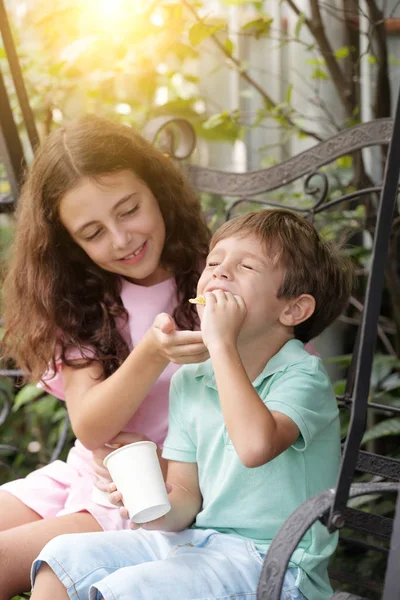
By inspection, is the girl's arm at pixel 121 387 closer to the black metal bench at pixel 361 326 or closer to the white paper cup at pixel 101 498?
the white paper cup at pixel 101 498

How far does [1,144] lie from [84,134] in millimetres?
503

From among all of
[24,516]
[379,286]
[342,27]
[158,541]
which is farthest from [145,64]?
[379,286]

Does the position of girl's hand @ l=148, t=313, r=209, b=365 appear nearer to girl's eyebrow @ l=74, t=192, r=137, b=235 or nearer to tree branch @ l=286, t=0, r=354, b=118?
girl's eyebrow @ l=74, t=192, r=137, b=235

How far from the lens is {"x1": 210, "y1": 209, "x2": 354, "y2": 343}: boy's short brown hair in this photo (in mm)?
1633

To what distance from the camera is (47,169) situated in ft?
6.50

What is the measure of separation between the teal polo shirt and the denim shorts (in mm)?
43

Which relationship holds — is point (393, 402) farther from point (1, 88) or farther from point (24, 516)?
point (1, 88)

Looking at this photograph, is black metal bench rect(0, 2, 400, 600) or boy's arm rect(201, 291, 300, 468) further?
boy's arm rect(201, 291, 300, 468)

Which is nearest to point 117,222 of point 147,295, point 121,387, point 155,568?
point 147,295

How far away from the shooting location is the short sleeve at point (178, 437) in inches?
67.0

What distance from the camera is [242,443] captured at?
4.46 ft

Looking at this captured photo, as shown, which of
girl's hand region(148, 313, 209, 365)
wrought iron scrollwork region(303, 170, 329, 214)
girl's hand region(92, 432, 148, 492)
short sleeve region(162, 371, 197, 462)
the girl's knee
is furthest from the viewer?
wrought iron scrollwork region(303, 170, 329, 214)

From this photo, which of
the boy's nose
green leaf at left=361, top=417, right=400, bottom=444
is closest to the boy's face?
the boy's nose

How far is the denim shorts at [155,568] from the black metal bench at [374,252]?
0.73 ft
